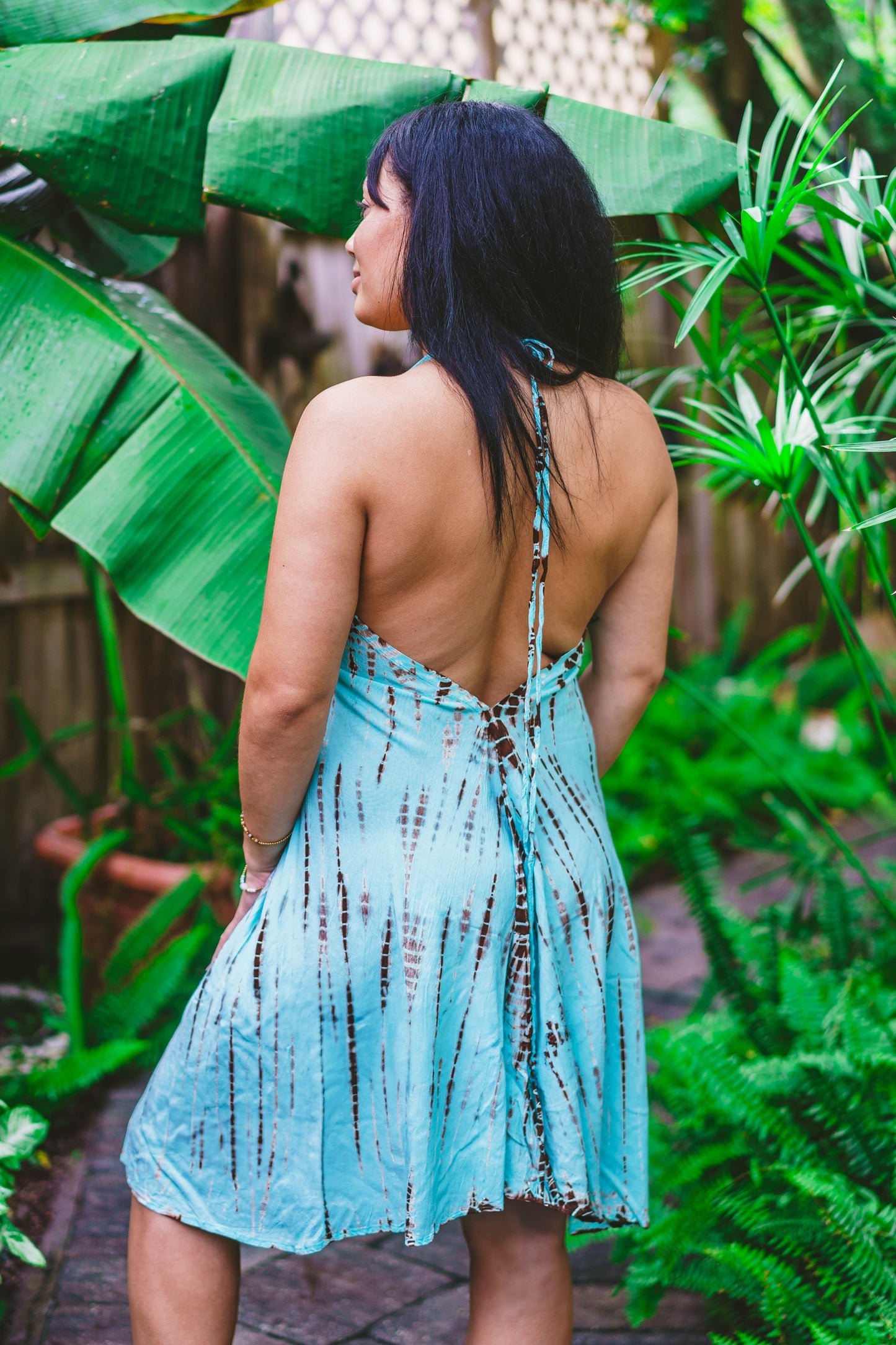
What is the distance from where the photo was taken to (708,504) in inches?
264

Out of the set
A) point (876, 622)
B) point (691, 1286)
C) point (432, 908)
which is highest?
point (432, 908)

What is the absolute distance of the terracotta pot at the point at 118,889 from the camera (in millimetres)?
3396

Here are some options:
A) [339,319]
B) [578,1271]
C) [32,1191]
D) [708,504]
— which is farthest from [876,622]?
[32,1191]

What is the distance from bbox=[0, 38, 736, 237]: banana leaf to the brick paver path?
197cm

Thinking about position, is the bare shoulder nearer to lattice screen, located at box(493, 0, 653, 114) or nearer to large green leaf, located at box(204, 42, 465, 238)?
large green leaf, located at box(204, 42, 465, 238)

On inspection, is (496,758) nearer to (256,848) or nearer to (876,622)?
(256,848)

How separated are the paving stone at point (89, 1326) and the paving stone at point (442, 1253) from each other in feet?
1.88

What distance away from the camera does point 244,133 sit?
1.73 metres

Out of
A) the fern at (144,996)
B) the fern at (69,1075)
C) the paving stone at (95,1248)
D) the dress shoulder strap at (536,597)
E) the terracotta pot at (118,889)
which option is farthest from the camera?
the terracotta pot at (118,889)

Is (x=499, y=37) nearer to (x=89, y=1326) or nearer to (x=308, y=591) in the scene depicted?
(x=308, y=591)

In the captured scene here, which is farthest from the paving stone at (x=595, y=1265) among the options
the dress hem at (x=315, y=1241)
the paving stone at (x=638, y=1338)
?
the dress hem at (x=315, y=1241)

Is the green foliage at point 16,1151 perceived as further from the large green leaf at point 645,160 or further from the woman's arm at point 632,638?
the large green leaf at point 645,160

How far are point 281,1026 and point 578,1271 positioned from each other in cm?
133

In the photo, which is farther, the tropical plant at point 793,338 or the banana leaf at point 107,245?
the banana leaf at point 107,245
